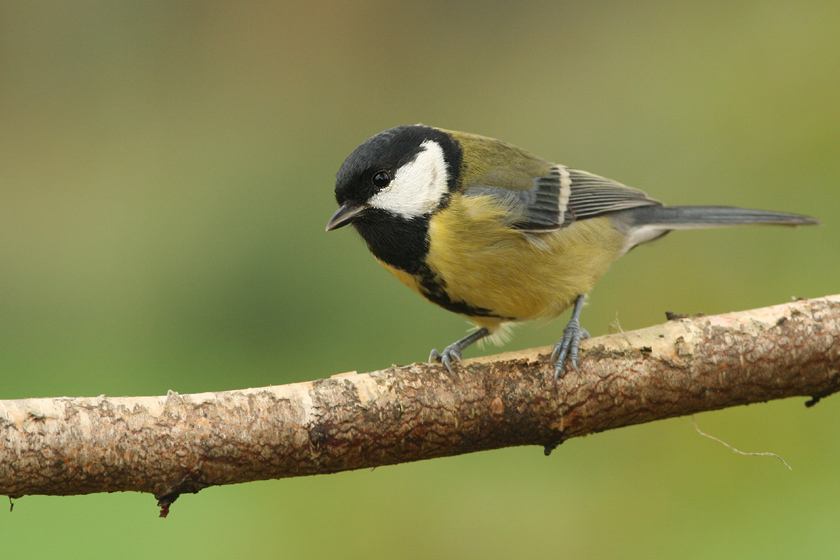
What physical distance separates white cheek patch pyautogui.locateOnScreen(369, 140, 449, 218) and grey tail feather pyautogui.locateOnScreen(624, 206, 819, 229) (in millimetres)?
880

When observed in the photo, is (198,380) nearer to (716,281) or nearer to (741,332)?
(741,332)

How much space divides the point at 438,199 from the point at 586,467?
5.12 feet

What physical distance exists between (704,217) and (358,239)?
1.33 meters

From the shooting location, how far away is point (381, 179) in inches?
97.9

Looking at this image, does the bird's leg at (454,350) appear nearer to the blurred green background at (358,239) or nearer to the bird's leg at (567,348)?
the bird's leg at (567,348)

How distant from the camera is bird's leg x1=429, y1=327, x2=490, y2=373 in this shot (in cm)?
229

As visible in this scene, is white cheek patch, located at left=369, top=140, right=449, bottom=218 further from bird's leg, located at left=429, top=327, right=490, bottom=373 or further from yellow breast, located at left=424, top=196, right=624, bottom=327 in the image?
bird's leg, located at left=429, top=327, right=490, bottom=373

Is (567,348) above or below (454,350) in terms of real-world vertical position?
below

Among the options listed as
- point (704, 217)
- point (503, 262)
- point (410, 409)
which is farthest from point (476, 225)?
point (704, 217)

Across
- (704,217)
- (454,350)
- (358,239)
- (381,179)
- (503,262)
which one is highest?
(381,179)

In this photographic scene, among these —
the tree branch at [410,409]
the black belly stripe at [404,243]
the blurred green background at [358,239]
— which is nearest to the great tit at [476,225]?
the black belly stripe at [404,243]

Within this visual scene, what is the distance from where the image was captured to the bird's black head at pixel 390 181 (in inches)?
96.3

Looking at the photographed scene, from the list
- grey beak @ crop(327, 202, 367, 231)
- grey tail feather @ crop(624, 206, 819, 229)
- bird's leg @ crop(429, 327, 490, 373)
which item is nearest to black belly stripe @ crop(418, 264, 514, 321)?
bird's leg @ crop(429, 327, 490, 373)

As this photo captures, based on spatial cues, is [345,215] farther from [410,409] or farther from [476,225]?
[410,409]
